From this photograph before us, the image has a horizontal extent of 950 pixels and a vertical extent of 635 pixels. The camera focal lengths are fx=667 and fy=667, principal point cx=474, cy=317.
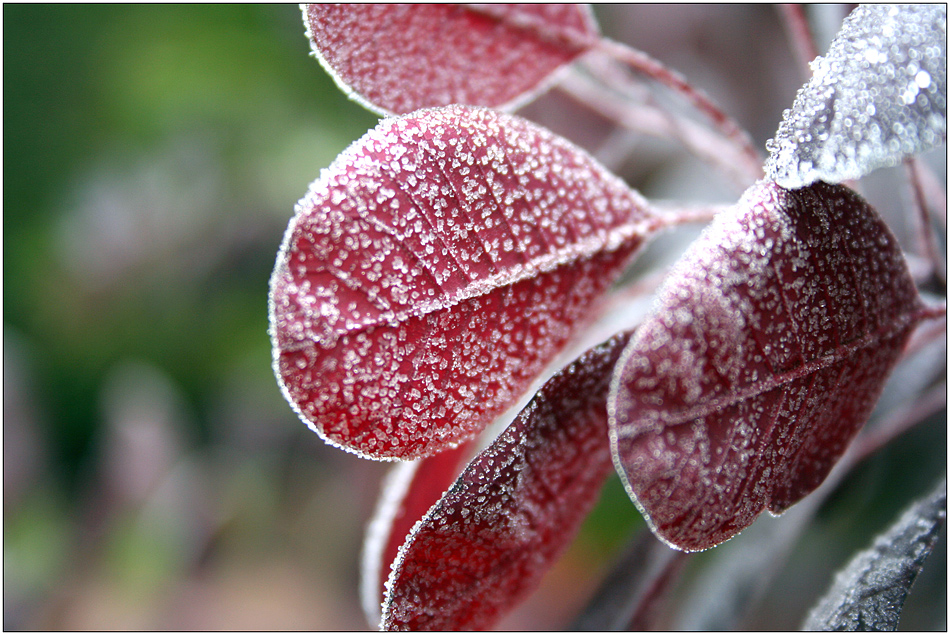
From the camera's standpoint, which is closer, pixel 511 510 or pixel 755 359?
pixel 755 359

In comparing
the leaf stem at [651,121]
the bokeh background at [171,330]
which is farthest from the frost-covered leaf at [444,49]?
→ the bokeh background at [171,330]

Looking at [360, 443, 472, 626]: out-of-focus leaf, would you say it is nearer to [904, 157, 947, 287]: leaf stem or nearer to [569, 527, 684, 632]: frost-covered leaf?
[569, 527, 684, 632]: frost-covered leaf

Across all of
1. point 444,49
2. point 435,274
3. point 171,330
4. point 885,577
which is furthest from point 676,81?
point 171,330

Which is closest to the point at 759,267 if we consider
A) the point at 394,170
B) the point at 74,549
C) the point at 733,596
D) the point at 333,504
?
the point at 394,170

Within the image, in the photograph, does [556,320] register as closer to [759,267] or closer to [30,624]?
[759,267]

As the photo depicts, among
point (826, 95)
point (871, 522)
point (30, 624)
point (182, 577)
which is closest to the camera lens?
point (826, 95)

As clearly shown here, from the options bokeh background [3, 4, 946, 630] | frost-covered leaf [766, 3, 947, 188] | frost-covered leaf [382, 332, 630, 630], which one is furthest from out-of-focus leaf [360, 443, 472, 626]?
bokeh background [3, 4, 946, 630]

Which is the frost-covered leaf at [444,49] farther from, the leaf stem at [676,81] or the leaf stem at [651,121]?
the leaf stem at [651,121]

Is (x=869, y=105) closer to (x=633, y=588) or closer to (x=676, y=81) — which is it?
(x=676, y=81)
